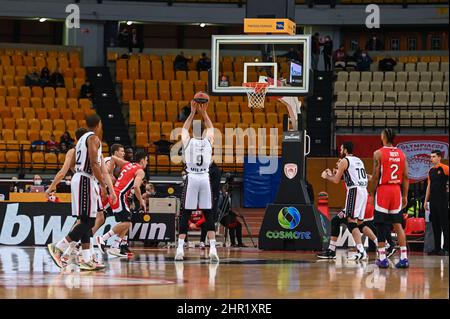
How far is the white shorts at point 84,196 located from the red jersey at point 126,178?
312 centimetres

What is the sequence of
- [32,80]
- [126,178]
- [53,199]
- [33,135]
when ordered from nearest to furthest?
[126,178] < [53,199] < [33,135] < [32,80]

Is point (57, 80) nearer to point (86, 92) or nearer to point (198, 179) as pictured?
point (86, 92)

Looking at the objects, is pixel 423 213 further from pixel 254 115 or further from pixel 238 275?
pixel 254 115

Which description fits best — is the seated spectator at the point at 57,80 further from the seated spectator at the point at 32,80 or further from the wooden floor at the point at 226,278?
the wooden floor at the point at 226,278

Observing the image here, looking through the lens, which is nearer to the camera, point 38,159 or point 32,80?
point 38,159

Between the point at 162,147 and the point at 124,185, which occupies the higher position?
the point at 124,185

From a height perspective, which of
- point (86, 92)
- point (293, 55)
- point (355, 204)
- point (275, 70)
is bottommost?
point (355, 204)

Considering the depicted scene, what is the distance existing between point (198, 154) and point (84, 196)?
248 centimetres

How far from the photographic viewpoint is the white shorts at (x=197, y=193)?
1509cm

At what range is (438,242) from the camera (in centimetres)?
1812

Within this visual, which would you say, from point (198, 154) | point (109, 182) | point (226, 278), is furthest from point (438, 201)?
point (109, 182)

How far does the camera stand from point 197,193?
15.1 m

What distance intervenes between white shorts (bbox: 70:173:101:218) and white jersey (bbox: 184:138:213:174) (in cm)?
228

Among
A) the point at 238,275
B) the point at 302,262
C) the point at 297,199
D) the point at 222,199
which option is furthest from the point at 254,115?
the point at 238,275
